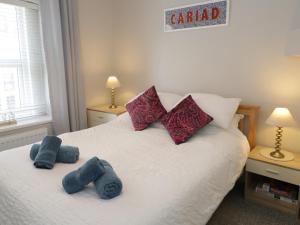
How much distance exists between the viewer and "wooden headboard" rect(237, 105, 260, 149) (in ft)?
7.66

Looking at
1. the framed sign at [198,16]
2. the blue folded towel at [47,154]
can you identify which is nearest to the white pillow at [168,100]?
the framed sign at [198,16]

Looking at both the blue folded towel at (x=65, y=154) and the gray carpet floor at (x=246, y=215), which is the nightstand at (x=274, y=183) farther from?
the blue folded towel at (x=65, y=154)

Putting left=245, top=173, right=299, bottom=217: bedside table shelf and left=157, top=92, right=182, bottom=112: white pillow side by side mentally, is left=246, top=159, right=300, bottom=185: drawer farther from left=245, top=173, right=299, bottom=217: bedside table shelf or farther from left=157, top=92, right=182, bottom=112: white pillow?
left=157, top=92, right=182, bottom=112: white pillow

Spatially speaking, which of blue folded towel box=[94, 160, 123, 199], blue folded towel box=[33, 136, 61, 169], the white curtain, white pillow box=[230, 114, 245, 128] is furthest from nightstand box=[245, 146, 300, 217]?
the white curtain

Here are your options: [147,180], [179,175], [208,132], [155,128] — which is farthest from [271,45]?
[147,180]

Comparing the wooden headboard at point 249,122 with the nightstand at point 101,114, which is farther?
the nightstand at point 101,114

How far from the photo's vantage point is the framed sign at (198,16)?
250cm

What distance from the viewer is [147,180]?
1.39 metres

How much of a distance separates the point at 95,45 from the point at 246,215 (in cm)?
287

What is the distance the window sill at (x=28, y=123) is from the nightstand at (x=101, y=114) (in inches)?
22.9

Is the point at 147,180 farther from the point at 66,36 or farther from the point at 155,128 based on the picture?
the point at 66,36

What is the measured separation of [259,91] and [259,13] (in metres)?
0.79

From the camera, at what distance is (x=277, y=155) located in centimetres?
215

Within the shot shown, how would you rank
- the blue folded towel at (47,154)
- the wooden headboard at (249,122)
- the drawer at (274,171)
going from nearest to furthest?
1. the blue folded towel at (47,154)
2. the drawer at (274,171)
3. the wooden headboard at (249,122)
